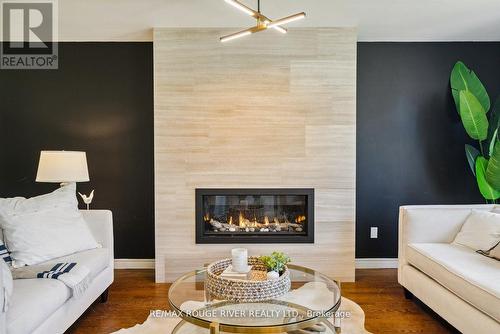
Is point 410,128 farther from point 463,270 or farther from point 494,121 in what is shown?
point 463,270

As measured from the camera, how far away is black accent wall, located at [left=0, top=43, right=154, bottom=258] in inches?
152

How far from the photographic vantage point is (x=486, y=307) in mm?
2004

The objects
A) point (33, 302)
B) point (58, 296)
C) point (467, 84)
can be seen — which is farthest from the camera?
point (467, 84)

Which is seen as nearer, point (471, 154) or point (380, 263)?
point (471, 154)

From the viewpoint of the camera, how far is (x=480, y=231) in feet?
8.96

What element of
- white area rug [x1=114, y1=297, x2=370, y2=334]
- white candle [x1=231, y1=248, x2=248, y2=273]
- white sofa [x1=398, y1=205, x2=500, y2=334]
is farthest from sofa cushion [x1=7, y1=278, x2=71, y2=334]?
white sofa [x1=398, y1=205, x2=500, y2=334]

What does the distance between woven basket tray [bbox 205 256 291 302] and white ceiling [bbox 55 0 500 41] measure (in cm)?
223

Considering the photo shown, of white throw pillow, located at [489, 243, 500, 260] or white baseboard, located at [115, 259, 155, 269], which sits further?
white baseboard, located at [115, 259, 155, 269]

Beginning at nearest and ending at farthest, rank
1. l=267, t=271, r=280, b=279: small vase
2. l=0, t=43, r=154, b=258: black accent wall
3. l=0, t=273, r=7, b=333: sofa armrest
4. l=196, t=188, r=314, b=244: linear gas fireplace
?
l=0, t=273, r=7, b=333: sofa armrest → l=267, t=271, r=280, b=279: small vase → l=196, t=188, r=314, b=244: linear gas fireplace → l=0, t=43, r=154, b=258: black accent wall

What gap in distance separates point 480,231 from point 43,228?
3.25 m

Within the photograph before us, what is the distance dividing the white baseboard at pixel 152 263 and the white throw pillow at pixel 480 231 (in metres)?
1.08

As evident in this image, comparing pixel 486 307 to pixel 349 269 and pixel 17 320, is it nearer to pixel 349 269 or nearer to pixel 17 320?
pixel 349 269

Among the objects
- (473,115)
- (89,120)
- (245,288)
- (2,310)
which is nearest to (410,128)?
(473,115)

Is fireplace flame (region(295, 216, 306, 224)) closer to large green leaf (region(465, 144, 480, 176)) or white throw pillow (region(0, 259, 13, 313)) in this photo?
large green leaf (region(465, 144, 480, 176))
